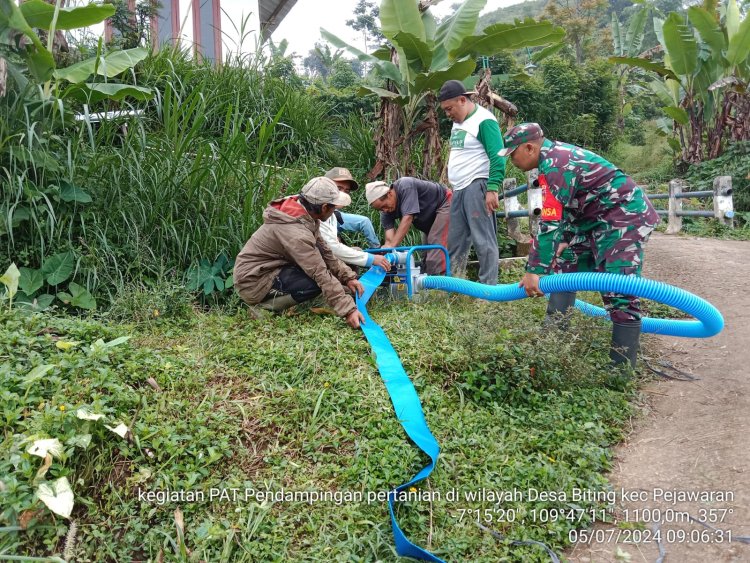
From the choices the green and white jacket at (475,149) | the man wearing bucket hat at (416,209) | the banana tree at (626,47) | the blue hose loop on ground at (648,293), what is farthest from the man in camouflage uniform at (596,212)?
the banana tree at (626,47)

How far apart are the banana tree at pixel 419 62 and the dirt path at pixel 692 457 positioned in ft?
11.8

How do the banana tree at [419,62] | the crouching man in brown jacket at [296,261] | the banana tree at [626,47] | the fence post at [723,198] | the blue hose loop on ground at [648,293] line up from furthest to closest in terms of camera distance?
the banana tree at [626,47], the fence post at [723,198], the banana tree at [419,62], the crouching man in brown jacket at [296,261], the blue hose loop on ground at [648,293]

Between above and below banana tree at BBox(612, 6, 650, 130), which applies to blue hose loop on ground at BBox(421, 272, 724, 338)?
below

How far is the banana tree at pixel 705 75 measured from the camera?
1034cm

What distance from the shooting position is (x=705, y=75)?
11.4 meters

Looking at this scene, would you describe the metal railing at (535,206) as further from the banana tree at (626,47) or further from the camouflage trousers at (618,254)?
the banana tree at (626,47)

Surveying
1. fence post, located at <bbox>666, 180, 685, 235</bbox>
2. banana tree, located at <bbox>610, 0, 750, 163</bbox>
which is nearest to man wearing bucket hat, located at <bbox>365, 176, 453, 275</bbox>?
fence post, located at <bbox>666, 180, 685, 235</bbox>

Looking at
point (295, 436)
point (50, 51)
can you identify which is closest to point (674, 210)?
point (295, 436)

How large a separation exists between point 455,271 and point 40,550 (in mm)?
3803

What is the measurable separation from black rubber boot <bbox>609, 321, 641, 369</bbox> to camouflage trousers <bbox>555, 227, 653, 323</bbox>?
0.04 metres

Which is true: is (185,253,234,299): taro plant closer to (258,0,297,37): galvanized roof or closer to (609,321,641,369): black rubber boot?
(609,321,641,369): black rubber boot

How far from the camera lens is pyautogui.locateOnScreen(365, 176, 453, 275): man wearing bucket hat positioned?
5.20 metres

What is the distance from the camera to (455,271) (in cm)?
515

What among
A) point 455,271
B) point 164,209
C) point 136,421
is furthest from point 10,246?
point 455,271
